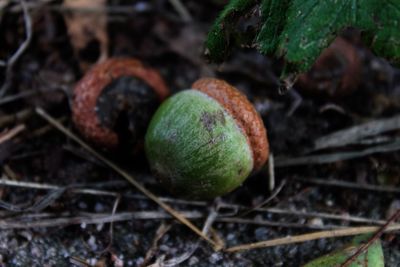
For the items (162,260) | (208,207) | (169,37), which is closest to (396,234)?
(208,207)

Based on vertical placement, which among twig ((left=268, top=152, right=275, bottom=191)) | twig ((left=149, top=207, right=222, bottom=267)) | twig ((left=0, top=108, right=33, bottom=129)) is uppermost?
twig ((left=0, top=108, right=33, bottom=129))

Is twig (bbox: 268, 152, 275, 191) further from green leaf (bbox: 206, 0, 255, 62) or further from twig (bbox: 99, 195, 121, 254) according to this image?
twig (bbox: 99, 195, 121, 254)

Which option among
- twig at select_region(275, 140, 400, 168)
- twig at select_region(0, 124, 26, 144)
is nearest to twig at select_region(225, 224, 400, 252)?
twig at select_region(275, 140, 400, 168)

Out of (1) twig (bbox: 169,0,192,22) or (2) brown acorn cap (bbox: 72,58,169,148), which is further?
(1) twig (bbox: 169,0,192,22)

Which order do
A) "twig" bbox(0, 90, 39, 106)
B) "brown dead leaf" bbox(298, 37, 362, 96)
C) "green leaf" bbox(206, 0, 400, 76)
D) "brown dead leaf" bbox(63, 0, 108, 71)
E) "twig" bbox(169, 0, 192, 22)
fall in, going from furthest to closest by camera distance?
1. "twig" bbox(169, 0, 192, 22)
2. "brown dead leaf" bbox(63, 0, 108, 71)
3. "brown dead leaf" bbox(298, 37, 362, 96)
4. "twig" bbox(0, 90, 39, 106)
5. "green leaf" bbox(206, 0, 400, 76)

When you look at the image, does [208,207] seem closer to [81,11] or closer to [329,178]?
[329,178]

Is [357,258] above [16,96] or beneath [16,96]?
beneath

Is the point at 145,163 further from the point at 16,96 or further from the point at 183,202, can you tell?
the point at 16,96

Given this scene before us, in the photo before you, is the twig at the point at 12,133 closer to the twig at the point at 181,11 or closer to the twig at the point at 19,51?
the twig at the point at 19,51

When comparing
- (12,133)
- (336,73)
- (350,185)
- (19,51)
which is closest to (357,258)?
(350,185)
